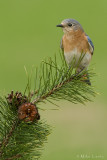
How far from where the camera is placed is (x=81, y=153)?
10508mm

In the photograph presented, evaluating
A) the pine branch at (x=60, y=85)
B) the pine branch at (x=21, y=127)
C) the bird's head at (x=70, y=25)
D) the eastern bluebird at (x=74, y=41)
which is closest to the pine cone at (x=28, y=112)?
the pine branch at (x=21, y=127)

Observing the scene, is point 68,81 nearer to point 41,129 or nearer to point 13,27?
point 41,129

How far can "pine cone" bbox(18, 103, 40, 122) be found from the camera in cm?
265

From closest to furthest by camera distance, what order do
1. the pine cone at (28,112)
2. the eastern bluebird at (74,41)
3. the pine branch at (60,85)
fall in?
1. the pine cone at (28,112)
2. the pine branch at (60,85)
3. the eastern bluebird at (74,41)

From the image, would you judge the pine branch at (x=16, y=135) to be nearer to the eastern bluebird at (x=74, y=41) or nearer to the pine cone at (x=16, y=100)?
the pine cone at (x=16, y=100)

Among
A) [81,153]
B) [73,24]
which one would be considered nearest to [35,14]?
[81,153]

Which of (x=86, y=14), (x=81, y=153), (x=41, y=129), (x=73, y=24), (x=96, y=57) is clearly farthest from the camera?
(x=86, y=14)

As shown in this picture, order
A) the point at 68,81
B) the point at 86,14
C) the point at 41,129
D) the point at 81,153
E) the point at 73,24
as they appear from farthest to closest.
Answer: the point at 86,14
the point at 81,153
the point at 73,24
the point at 68,81
the point at 41,129

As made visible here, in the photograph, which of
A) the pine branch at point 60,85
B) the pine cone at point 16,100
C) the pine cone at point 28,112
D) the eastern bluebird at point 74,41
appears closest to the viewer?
the pine cone at point 28,112

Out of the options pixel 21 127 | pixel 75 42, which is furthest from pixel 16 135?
pixel 75 42

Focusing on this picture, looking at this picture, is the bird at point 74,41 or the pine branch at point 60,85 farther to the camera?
the bird at point 74,41

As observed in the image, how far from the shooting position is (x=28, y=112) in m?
2.64

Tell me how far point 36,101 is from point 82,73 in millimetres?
582

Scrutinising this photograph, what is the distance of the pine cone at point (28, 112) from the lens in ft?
8.71
